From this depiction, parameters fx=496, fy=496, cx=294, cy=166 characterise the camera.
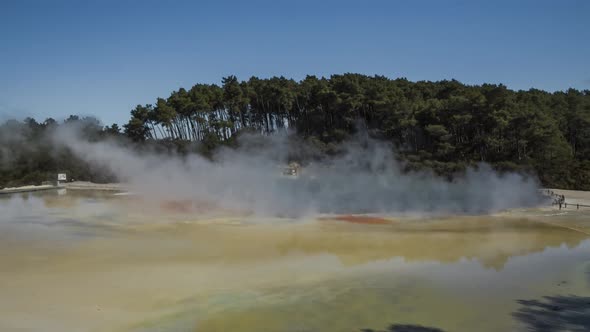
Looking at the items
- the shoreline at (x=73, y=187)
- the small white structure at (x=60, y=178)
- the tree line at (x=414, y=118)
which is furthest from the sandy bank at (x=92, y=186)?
the tree line at (x=414, y=118)

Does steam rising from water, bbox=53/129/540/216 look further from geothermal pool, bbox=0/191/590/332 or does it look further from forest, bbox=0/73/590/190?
geothermal pool, bbox=0/191/590/332

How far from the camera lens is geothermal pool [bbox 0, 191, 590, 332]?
7094 mm

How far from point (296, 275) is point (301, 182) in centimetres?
1579

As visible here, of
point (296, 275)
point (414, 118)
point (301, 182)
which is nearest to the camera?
point (296, 275)

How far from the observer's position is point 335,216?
58.9 ft

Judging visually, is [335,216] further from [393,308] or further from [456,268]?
[393,308]

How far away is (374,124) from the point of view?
34.4m

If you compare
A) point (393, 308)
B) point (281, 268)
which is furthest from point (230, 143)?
point (393, 308)

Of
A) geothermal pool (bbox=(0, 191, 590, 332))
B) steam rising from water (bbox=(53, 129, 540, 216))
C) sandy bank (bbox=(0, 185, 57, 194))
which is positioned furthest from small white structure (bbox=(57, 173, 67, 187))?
geothermal pool (bbox=(0, 191, 590, 332))

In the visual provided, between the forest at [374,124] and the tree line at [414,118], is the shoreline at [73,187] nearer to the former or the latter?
the forest at [374,124]

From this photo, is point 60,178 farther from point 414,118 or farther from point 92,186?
point 414,118

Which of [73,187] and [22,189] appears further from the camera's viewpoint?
[73,187]

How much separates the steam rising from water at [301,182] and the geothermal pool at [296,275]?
3804mm

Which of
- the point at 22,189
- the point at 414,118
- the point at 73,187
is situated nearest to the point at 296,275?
the point at 414,118
